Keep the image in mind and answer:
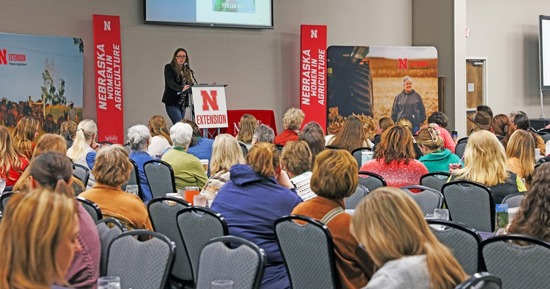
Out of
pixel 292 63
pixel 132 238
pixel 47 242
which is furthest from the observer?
pixel 292 63

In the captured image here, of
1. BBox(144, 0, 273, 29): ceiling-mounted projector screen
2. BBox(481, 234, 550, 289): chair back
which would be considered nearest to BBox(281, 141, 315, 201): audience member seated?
BBox(481, 234, 550, 289): chair back

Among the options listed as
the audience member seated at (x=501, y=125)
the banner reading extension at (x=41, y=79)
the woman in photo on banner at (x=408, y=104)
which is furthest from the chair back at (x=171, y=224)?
the woman in photo on banner at (x=408, y=104)

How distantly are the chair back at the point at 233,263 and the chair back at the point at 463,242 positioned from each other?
953 millimetres

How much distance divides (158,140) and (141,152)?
1639 millimetres

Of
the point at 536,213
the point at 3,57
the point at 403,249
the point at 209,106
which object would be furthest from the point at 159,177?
the point at 3,57

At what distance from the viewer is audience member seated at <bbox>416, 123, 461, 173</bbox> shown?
25.9 feet

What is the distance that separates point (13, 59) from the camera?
1212 cm

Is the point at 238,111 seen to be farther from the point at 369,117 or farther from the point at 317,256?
the point at 317,256

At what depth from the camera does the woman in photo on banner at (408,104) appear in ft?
50.2

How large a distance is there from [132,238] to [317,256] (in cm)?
95

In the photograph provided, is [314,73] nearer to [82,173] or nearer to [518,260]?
[82,173]

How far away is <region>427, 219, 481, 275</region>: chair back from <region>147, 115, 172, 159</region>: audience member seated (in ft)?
18.9

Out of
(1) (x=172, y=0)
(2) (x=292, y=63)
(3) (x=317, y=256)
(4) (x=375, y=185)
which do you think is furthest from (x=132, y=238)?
(2) (x=292, y=63)

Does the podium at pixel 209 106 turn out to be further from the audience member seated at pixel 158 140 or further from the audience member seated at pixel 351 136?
the audience member seated at pixel 351 136
